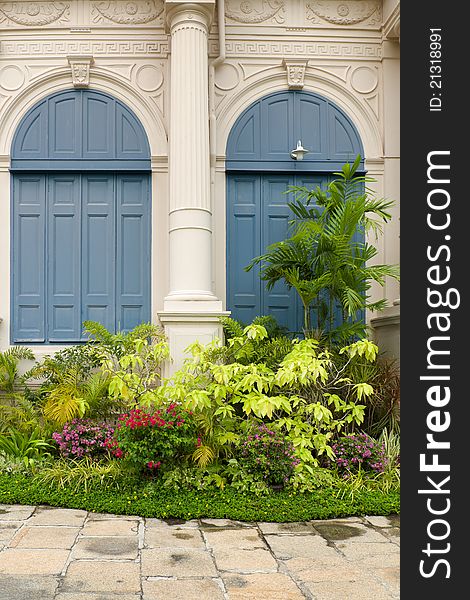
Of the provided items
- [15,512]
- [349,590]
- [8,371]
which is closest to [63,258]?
[8,371]

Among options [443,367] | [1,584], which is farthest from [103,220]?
[443,367]

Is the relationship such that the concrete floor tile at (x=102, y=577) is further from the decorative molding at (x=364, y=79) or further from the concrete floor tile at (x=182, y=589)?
the decorative molding at (x=364, y=79)

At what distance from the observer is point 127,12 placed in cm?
852

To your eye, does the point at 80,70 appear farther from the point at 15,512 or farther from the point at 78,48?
the point at 15,512

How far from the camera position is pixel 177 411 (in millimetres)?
6281

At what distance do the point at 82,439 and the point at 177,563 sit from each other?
2.48 m

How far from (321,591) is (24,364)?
504 centimetres

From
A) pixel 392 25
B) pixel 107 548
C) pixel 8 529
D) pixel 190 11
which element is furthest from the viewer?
pixel 392 25

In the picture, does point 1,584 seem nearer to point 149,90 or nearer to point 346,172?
point 346,172

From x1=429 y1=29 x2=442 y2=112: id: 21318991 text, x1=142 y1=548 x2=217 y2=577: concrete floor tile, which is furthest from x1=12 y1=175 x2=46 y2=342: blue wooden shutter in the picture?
x1=429 y1=29 x2=442 y2=112: id: 21318991 text

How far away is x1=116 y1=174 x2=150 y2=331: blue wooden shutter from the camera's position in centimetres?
838

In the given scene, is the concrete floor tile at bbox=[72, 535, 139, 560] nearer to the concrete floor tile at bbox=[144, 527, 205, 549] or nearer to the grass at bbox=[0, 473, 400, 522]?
the concrete floor tile at bbox=[144, 527, 205, 549]

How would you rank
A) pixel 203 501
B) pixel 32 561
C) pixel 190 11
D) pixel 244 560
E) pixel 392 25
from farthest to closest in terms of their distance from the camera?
1. pixel 392 25
2. pixel 190 11
3. pixel 203 501
4. pixel 244 560
5. pixel 32 561

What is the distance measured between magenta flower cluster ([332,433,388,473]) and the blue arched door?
6.61 feet
